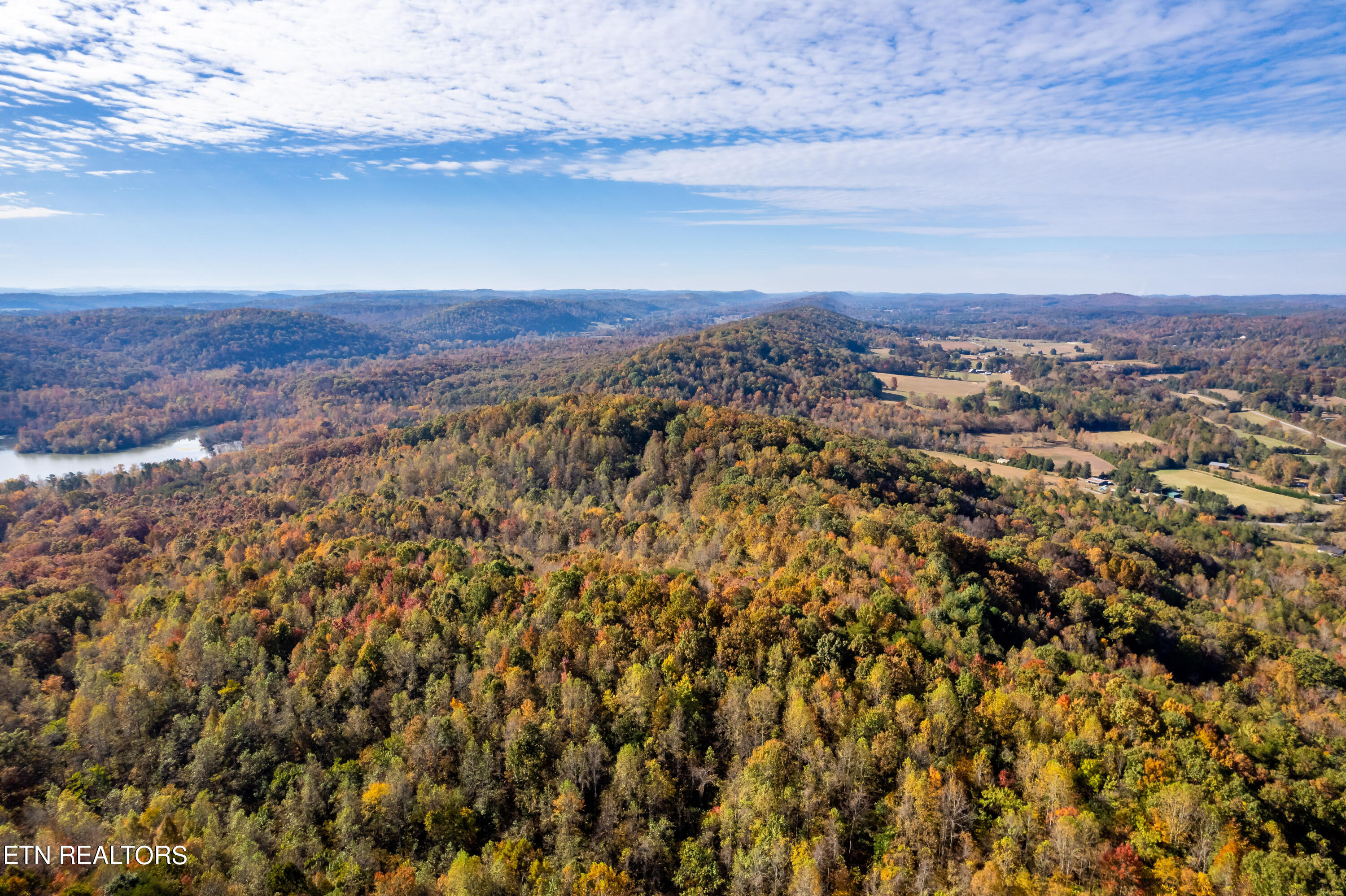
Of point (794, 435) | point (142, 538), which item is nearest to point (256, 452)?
point (142, 538)

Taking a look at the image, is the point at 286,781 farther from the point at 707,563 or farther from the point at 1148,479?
the point at 1148,479

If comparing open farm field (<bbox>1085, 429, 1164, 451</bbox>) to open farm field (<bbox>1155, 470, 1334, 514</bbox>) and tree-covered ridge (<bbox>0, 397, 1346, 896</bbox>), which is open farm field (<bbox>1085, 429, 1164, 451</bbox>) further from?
tree-covered ridge (<bbox>0, 397, 1346, 896</bbox>)

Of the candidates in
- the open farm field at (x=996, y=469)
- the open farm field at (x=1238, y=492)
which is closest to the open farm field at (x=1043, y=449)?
the open farm field at (x=996, y=469)

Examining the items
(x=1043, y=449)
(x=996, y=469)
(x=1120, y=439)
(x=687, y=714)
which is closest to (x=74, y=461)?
(x=687, y=714)

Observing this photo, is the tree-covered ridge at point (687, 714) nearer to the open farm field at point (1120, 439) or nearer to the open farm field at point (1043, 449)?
the open farm field at point (1043, 449)

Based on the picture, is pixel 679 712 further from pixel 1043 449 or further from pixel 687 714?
pixel 1043 449

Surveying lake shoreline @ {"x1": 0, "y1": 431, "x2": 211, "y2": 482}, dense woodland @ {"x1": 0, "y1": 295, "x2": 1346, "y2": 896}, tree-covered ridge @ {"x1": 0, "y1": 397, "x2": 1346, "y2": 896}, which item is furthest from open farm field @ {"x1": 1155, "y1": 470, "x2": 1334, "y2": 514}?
lake shoreline @ {"x1": 0, "y1": 431, "x2": 211, "y2": 482}
